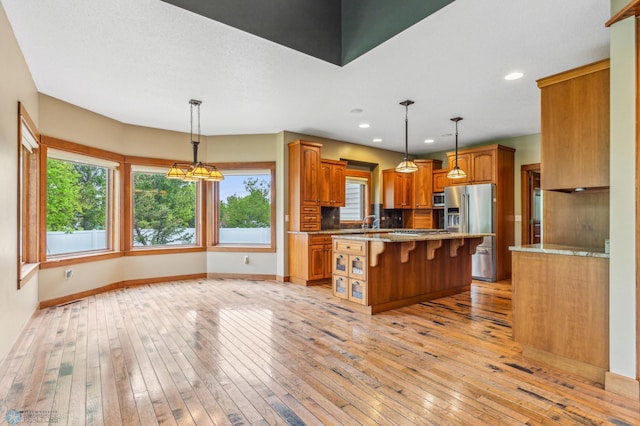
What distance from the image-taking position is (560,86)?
2.70 metres

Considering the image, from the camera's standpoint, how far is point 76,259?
4543 mm

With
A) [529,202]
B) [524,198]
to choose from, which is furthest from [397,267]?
[529,202]

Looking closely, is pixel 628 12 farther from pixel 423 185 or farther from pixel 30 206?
pixel 30 206

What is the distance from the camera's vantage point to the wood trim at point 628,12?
197 cm

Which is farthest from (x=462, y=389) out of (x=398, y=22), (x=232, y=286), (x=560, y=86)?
(x=232, y=286)

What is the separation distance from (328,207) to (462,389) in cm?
464

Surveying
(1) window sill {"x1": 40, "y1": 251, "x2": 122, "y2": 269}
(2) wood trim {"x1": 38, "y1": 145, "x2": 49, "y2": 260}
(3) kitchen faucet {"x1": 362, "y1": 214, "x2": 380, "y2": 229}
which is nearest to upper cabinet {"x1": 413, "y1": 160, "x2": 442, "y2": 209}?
(3) kitchen faucet {"x1": 362, "y1": 214, "x2": 380, "y2": 229}

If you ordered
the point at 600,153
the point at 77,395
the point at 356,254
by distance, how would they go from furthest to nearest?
1. the point at 356,254
2. the point at 600,153
3. the point at 77,395

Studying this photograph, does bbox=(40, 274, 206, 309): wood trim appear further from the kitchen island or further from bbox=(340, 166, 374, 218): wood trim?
bbox=(340, 166, 374, 218): wood trim

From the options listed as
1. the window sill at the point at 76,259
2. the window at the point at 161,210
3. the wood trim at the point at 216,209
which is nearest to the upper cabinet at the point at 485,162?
the wood trim at the point at 216,209

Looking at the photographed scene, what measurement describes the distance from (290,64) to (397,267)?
2.71 m

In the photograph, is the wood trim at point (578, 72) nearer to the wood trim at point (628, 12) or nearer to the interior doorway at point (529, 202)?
the wood trim at point (628, 12)

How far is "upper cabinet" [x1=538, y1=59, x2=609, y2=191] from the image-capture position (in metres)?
2.48

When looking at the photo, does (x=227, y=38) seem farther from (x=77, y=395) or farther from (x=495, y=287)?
(x=495, y=287)
